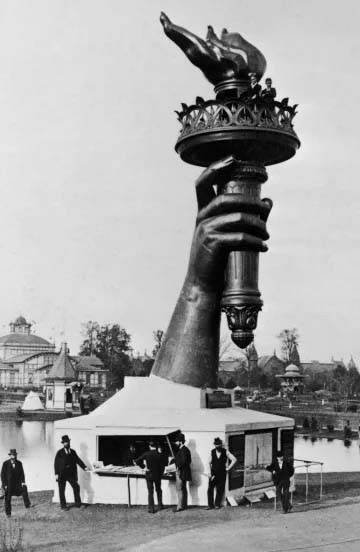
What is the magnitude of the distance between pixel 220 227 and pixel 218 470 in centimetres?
466

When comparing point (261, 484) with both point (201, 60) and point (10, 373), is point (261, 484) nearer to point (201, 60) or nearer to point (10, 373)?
point (201, 60)

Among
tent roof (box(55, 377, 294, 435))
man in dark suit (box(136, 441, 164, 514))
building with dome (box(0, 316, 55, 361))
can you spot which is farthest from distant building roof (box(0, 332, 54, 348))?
man in dark suit (box(136, 441, 164, 514))

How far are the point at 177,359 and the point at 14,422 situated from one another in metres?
43.0

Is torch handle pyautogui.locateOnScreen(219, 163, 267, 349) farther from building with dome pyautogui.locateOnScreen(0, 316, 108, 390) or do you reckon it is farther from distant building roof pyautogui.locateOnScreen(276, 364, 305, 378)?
distant building roof pyautogui.locateOnScreen(276, 364, 305, 378)

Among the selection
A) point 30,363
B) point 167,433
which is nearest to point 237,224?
point 167,433

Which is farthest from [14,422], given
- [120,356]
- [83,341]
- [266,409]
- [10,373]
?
[10,373]

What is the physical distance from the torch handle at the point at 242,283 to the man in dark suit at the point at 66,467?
3.84 meters

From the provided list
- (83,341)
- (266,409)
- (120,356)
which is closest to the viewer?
(266,409)

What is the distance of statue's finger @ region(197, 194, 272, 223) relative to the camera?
14.9 meters

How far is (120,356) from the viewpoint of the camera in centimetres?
9781

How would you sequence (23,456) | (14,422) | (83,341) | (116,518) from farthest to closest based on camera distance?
(83,341), (14,422), (23,456), (116,518)

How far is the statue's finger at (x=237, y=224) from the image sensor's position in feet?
48.8

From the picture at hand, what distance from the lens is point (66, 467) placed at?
1369 centimetres

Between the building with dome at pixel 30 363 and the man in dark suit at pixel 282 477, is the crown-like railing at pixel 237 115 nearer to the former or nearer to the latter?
the man in dark suit at pixel 282 477
